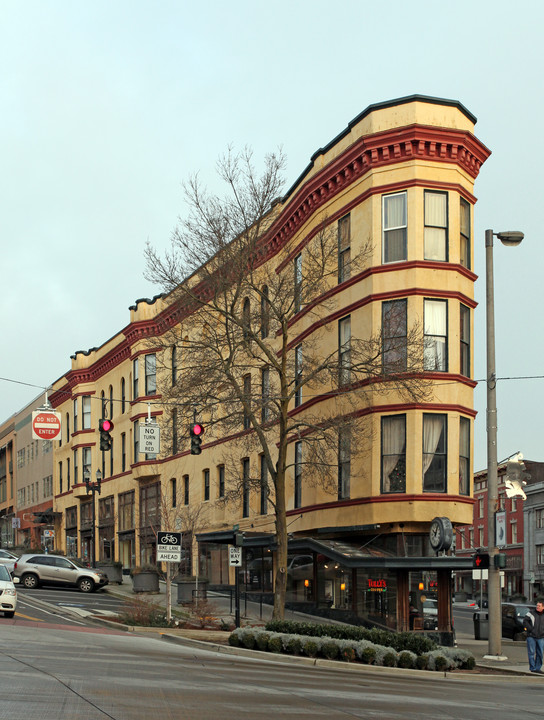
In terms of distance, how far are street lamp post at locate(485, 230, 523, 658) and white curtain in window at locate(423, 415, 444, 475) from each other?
10.4 feet

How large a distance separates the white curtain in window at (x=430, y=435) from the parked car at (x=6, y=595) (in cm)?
1259

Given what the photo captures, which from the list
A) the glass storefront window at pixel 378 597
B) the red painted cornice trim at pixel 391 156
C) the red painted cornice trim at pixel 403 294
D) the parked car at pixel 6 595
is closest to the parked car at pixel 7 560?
the parked car at pixel 6 595

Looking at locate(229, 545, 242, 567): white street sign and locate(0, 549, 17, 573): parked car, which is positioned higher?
locate(229, 545, 242, 567): white street sign

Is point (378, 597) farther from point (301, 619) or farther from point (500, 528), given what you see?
point (500, 528)

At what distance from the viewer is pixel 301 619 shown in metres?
32.2

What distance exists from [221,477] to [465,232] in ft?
68.2

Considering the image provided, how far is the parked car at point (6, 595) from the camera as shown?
1083 inches

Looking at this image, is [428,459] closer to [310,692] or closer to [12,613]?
[12,613]

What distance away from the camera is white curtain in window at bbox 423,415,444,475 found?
96.1ft

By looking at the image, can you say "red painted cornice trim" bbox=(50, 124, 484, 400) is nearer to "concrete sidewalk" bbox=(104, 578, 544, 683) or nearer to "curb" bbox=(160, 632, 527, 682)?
"concrete sidewalk" bbox=(104, 578, 544, 683)

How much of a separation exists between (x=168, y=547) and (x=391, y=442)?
749 cm

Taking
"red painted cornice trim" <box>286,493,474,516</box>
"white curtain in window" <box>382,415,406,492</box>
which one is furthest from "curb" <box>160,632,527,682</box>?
"white curtain in window" <box>382,415,406,492</box>

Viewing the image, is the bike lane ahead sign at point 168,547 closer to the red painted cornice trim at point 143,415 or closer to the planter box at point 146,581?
the planter box at point 146,581

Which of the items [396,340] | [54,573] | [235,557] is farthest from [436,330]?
[54,573]
